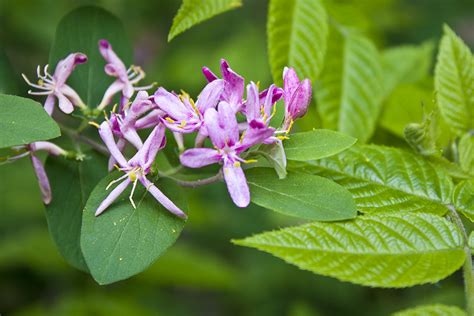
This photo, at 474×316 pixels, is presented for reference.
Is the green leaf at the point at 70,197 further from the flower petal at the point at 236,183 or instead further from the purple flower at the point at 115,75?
the flower petal at the point at 236,183

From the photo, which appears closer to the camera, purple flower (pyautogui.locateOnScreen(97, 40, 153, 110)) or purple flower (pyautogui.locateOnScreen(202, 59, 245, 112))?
purple flower (pyautogui.locateOnScreen(202, 59, 245, 112))

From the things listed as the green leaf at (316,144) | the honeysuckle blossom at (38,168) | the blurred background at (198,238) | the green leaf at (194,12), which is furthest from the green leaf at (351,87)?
the honeysuckle blossom at (38,168)

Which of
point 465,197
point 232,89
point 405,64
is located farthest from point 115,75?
point 405,64

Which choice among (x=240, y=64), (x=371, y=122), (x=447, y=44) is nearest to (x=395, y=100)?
(x=371, y=122)

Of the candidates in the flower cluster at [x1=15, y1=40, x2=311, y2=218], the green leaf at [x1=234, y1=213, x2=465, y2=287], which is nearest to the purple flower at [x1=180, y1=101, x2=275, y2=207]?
the flower cluster at [x1=15, y1=40, x2=311, y2=218]

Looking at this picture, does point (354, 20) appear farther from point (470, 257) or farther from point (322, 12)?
point (470, 257)

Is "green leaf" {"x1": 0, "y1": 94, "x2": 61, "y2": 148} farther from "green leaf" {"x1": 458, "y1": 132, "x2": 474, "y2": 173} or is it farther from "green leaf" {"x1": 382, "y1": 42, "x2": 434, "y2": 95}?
"green leaf" {"x1": 382, "y1": 42, "x2": 434, "y2": 95}
